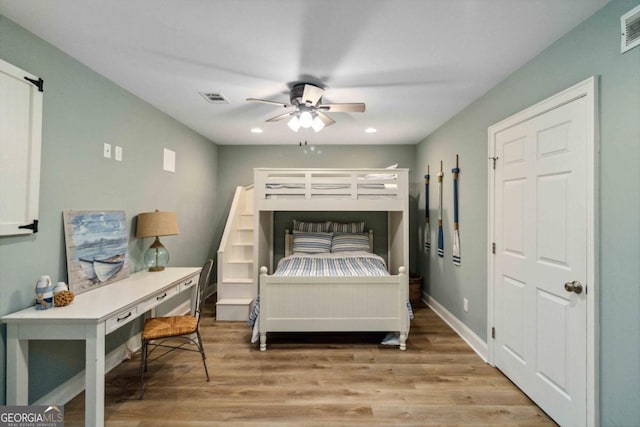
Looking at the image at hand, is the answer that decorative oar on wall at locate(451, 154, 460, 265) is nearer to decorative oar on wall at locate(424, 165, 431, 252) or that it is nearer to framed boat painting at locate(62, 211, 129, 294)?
decorative oar on wall at locate(424, 165, 431, 252)

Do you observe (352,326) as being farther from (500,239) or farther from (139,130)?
(139,130)

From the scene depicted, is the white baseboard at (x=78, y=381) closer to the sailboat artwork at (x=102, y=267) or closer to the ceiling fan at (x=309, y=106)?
the sailboat artwork at (x=102, y=267)

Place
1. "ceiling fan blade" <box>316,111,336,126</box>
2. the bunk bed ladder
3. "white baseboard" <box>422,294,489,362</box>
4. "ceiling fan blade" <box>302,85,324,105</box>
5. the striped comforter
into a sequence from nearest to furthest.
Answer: "ceiling fan blade" <box>302,85,324,105</box>
"white baseboard" <box>422,294,489,362</box>
"ceiling fan blade" <box>316,111,336,126</box>
the striped comforter
the bunk bed ladder

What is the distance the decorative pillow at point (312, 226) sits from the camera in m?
4.52

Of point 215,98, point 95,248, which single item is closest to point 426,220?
point 215,98

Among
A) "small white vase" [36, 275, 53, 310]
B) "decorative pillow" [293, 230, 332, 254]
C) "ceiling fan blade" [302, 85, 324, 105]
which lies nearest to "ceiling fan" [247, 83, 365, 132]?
"ceiling fan blade" [302, 85, 324, 105]

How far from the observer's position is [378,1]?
4.84 feet

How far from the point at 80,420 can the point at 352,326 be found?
6.89 feet

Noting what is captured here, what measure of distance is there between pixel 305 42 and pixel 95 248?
219 centimetres

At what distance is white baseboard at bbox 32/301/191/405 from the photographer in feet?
6.15

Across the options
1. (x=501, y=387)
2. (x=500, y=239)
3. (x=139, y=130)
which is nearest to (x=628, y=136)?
(x=500, y=239)

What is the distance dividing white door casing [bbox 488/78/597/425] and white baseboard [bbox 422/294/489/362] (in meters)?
0.15

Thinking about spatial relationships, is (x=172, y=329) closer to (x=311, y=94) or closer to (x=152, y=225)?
(x=152, y=225)

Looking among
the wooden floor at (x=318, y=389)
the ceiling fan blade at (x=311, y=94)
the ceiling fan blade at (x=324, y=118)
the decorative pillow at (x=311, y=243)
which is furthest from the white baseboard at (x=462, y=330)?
the ceiling fan blade at (x=311, y=94)
